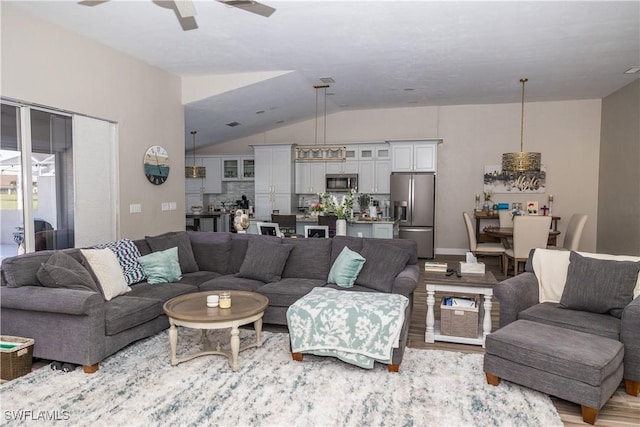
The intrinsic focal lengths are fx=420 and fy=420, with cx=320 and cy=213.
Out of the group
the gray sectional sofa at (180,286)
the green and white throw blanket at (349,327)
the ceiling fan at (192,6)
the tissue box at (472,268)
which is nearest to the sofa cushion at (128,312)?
the gray sectional sofa at (180,286)

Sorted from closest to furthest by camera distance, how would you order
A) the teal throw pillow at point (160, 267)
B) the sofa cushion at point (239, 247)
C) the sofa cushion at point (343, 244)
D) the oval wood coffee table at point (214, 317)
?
the oval wood coffee table at point (214, 317), the teal throw pillow at point (160, 267), the sofa cushion at point (343, 244), the sofa cushion at point (239, 247)

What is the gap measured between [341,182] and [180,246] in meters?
4.89

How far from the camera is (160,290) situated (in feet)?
12.6

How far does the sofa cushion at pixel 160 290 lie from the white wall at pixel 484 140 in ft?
19.5

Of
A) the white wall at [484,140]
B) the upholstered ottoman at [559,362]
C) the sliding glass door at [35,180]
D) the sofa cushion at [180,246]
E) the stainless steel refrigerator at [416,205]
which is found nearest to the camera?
the upholstered ottoman at [559,362]

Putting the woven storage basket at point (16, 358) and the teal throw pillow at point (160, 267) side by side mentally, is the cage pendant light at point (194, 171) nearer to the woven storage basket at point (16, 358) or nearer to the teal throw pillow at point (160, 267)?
the teal throw pillow at point (160, 267)

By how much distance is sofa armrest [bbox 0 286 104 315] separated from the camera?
296cm

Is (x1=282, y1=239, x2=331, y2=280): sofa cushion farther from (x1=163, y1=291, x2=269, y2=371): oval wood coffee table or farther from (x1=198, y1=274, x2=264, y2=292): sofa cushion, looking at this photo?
(x1=163, y1=291, x2=269, y2=371): oval wood coffee table

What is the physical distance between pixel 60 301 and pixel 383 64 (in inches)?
178

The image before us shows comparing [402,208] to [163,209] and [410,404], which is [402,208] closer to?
[163,209]

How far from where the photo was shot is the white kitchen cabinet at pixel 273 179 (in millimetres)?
8984

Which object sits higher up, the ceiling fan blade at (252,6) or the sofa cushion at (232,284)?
the ceiling fan blade at (252,6)

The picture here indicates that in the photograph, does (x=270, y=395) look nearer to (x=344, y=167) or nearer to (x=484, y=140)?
(x=344, y=167)

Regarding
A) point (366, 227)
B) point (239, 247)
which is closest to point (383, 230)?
point (366, 227)
